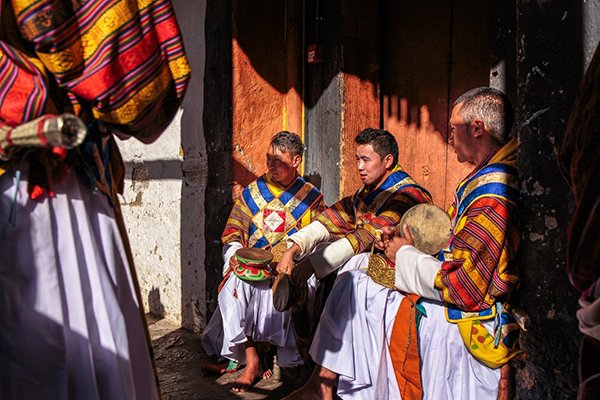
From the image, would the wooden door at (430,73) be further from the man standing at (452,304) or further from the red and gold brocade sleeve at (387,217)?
the man standing at (452,304)

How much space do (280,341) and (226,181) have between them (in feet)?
4.44

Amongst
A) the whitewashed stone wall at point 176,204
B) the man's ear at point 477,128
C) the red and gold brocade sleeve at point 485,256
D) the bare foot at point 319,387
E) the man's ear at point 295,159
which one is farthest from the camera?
the whitewashed stone wall at point 176,204

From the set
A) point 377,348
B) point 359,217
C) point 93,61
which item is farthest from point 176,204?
point 93,61

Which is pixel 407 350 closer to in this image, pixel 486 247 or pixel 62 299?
pixel 486 247

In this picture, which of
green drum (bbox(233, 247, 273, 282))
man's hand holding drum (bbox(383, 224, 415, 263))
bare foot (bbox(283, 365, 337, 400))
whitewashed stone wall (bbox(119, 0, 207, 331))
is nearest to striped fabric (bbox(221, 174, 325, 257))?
green drum (bbox(233, 247, 273, 282))

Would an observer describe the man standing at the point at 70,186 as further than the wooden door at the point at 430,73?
No

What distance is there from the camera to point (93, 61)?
146cm

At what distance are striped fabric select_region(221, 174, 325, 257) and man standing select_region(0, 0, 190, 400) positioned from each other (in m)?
2.54

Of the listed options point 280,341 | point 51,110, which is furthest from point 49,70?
point 280,341

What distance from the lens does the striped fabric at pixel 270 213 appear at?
13.7 ft

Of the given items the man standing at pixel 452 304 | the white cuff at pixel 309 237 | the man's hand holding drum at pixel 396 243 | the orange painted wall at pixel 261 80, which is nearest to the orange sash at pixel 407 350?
the man standing at pixel 452 304

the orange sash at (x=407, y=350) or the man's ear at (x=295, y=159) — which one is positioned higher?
the man's ear at (x=295, y=159)

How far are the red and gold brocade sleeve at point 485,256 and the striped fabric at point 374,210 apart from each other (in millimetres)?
964

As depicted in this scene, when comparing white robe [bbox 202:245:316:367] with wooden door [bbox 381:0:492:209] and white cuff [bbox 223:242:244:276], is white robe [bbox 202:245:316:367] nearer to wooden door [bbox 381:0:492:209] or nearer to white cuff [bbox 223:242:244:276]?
white cuff [bbox 223:242:244:276]
